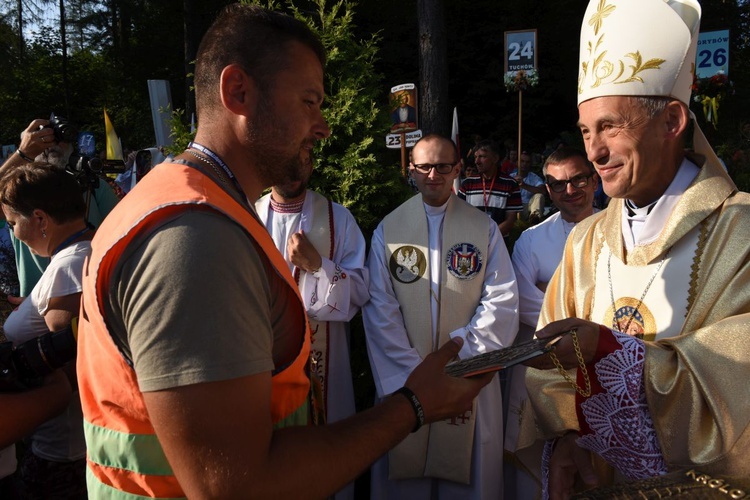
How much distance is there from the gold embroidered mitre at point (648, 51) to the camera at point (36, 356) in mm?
2163

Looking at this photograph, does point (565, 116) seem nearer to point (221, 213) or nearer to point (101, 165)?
point (101, 165)

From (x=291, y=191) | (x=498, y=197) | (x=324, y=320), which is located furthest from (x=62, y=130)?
(x=498, y=197)

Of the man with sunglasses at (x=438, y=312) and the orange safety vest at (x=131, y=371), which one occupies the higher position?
the orange safety vest at (x=131, y=371)

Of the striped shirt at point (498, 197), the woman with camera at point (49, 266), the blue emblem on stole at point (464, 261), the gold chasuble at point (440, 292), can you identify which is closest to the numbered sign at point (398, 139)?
the striped shirt at point (498, 197)

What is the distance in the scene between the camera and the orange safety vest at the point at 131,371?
4.60 feet


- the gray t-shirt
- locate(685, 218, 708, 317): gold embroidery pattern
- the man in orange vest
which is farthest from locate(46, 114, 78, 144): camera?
locate(685, 218, 708, 317): gold embroidery pattern

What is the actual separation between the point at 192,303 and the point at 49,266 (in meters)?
2.15

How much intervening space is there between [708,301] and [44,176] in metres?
3.02

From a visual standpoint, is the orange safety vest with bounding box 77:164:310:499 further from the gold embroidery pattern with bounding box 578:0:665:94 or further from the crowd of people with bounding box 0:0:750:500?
the gold embroidery pattern with bounding box 578:0:665:94

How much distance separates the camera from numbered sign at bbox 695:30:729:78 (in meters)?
9.46

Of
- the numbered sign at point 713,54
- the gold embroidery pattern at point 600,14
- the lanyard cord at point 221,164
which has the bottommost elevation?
the lanyard cord at point 221,164

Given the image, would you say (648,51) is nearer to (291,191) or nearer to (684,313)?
(684,313)

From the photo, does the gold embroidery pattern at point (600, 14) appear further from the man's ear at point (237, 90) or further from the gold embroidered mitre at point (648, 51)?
the man's ear at point (237, 90)

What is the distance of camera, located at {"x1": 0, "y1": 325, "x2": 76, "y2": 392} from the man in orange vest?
0.65m
